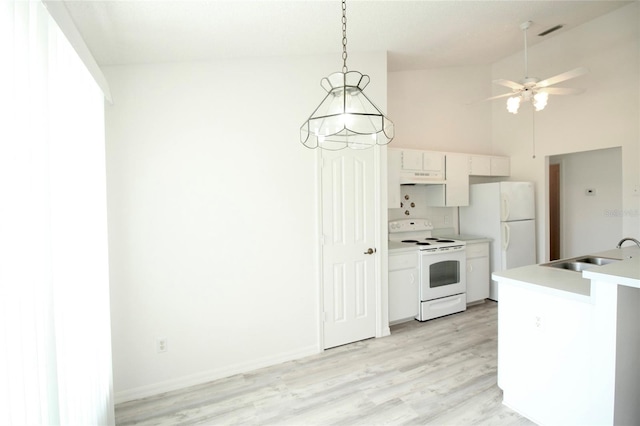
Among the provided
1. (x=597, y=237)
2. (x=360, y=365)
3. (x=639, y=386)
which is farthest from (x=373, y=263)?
(x=597, y=237)

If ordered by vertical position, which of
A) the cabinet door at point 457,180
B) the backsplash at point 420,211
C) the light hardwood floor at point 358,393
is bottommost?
the light hardwood floor at point 358,393

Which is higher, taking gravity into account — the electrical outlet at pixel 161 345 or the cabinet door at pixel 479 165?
the cabinet door at pixel 479 165

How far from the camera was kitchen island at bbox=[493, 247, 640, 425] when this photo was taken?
1590 mm

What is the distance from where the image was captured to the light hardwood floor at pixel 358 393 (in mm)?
2127

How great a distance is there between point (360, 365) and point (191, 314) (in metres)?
1.53

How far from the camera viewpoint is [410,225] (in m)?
4.30

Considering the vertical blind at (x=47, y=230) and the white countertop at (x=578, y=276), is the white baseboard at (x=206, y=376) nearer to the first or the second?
the vertical blind at (x=47, y=230)

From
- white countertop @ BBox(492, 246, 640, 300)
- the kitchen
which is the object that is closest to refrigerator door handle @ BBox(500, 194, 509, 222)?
the kitchen

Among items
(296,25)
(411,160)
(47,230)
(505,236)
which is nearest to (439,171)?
(411,160)

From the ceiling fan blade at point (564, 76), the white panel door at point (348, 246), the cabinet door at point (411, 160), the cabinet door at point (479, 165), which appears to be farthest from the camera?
the cabinet door at point (479, 165)

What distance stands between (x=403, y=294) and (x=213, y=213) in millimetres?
2307

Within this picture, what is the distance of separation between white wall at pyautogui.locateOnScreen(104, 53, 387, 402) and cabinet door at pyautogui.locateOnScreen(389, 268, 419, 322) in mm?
1002

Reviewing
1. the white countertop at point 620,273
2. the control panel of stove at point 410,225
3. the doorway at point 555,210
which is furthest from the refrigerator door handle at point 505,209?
the white countertop at point 620,273

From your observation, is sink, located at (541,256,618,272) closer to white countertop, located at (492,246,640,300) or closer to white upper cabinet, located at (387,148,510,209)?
white countertop, located at (492,246,640,300)
